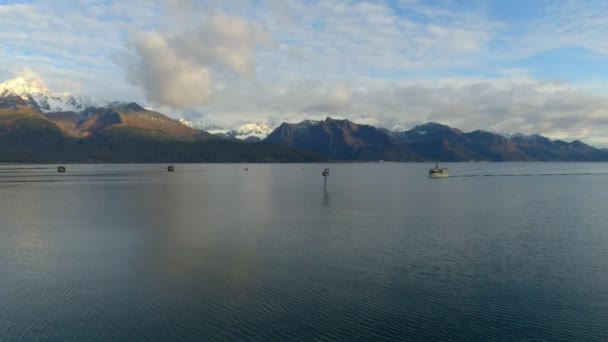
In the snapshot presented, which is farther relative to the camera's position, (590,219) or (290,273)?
(590,219)

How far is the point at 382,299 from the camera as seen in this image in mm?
30094

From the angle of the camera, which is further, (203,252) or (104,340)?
(203,252)

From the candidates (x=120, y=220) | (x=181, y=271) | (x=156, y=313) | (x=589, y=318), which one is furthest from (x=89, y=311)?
(x=120, y=220)

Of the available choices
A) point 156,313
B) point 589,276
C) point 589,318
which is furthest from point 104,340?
point 589,276

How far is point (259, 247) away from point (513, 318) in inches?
1042

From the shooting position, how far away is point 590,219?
226 feet

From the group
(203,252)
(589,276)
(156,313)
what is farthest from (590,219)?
(156,313)

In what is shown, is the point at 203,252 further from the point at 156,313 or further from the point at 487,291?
the point at 487,291

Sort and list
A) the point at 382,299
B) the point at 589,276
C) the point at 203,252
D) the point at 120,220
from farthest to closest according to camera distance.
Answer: the point at 120,220 < the point at 203,252 < the point at 589,276 < the point at 382,299

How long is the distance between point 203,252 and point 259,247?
19.0ft

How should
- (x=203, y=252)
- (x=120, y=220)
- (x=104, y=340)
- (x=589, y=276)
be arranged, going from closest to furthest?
(x=104, y=340)
(x=589, y=276)
(x=203, y=252)
(x=120, y=220)

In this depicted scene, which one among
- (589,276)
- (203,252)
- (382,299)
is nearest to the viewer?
(382,299)

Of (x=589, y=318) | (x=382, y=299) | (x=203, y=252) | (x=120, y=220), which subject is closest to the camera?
(x=589, y=318)

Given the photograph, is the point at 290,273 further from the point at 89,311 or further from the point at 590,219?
the point at 590,219
